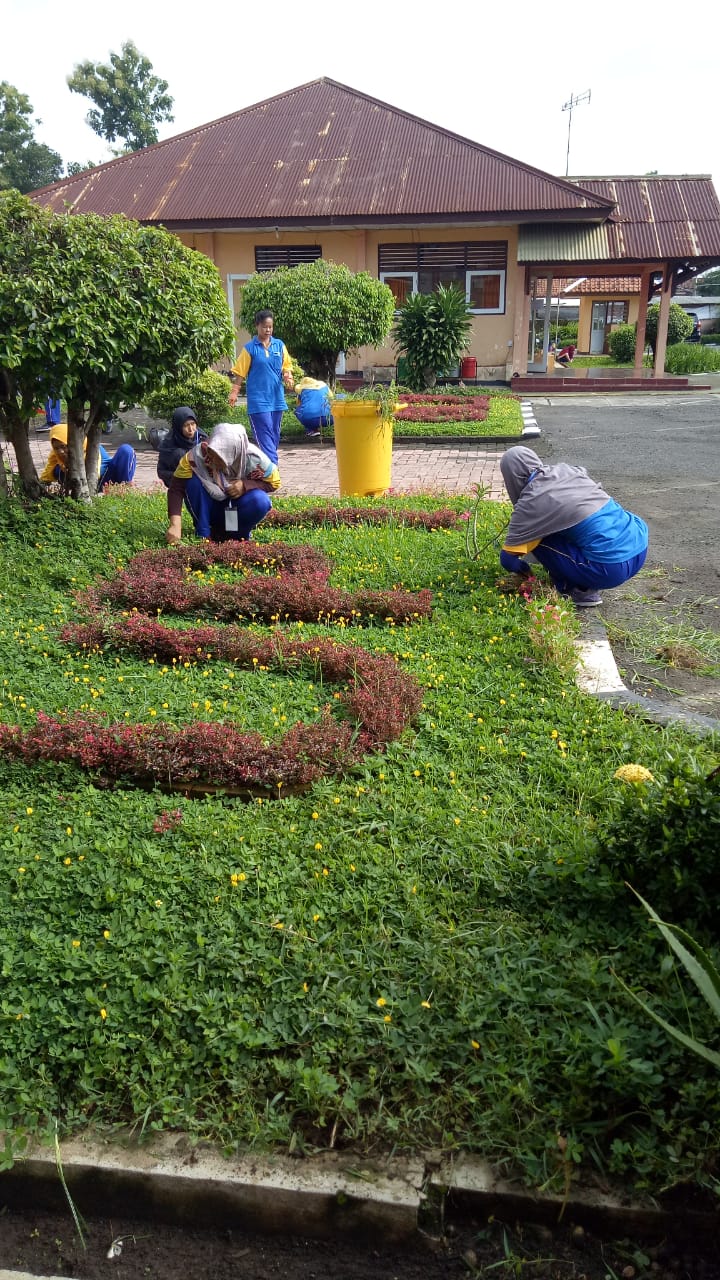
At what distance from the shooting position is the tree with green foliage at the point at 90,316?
20.0 ft

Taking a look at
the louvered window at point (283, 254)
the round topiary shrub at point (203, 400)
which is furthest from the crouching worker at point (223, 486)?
the louvered window at point (283, 254)

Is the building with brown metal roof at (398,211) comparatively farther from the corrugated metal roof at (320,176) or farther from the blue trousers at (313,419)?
the blue trousers at (313,419)

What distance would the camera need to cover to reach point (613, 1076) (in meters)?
2.24

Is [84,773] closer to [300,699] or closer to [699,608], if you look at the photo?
[300,699]

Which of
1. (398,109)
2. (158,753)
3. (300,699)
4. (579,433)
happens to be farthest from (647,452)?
(398,109)

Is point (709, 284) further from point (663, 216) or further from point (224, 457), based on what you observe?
point (224, 457)

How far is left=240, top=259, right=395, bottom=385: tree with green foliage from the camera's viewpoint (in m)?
15.0

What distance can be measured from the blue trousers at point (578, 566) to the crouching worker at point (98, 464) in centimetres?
386

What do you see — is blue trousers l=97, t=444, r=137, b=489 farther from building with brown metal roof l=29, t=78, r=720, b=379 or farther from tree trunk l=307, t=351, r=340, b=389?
building with brown metal roof l=29, t=78, r=720, b=379

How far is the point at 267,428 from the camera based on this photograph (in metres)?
9.77

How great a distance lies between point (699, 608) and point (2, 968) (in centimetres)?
464

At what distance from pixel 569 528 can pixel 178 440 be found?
314 centimetres

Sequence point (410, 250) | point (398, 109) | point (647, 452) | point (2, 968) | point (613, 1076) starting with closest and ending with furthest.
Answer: point (613, 1076), point (2, 968), point (647, 452), point (410, 250), point (398, 109)

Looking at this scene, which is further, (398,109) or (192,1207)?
(398,109)
